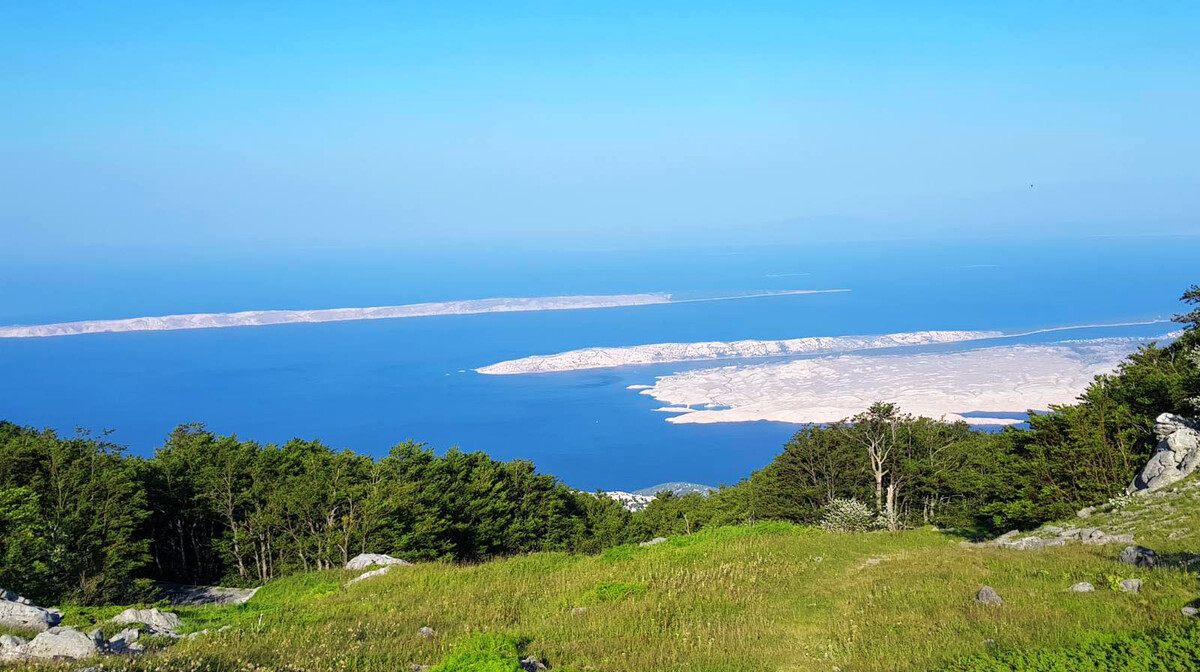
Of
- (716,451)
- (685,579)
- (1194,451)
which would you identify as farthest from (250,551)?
(716,451)

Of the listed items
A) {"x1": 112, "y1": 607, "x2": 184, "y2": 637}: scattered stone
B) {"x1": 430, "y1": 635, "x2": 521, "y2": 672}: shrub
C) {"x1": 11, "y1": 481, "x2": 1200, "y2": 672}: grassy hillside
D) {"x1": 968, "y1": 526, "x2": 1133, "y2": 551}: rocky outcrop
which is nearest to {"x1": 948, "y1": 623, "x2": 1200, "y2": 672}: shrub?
{"x1": 11, "y1": 481, "x2": 1200, "y2": 672}: grassy hillside

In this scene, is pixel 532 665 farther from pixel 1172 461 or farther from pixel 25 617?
pixel 1172 461

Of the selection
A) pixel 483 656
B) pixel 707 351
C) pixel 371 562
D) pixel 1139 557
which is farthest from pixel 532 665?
pixel 707 351

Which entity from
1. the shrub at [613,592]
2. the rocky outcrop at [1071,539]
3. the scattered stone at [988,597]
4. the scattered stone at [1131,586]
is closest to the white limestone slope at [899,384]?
the rocky outcrop at [1071,539]

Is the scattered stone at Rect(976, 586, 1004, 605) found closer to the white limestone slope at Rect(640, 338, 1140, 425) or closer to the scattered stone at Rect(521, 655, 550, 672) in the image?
the scattered stone at Rect(521, 655, 550, 672)

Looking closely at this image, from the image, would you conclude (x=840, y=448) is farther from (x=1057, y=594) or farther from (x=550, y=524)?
(x=1057, y=594)
